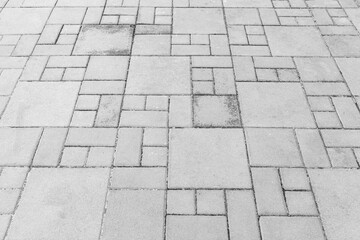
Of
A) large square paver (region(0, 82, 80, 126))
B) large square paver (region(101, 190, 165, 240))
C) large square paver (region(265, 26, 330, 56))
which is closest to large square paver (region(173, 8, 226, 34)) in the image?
large square paver (region(265, 26, 330, 56))

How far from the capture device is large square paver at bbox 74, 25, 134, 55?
4180 mm

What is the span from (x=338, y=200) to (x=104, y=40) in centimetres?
296

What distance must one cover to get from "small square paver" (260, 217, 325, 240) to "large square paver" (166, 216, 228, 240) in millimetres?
284

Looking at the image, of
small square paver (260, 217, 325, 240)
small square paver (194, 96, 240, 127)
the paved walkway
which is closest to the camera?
small square paver (260, 217, 325, 240)

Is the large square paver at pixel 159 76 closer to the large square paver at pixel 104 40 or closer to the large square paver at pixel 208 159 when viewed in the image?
the large square paver at pixel 104 40

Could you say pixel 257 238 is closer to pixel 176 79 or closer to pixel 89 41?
pixel 176 79

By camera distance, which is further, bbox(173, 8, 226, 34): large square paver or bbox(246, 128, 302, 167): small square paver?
bbox(173, 8, 226, 34): large square paver

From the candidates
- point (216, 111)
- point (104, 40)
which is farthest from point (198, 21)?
point (216, 111)

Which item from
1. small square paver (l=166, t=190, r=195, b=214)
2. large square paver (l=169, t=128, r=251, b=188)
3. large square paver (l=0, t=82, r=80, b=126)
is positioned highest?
large square paver (l=0, t=82, r=80, b=126)

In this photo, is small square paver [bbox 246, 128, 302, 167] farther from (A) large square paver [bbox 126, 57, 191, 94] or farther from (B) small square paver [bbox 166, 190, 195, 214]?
(A) large square paver [bbox 126, 57, 191, 94]

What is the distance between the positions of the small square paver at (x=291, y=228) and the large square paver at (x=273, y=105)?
0.95 meters

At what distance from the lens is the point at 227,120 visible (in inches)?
133

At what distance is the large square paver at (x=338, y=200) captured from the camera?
8.47 ft

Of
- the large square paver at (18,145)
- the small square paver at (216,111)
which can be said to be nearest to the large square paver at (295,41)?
the small square paver at (216,111)
